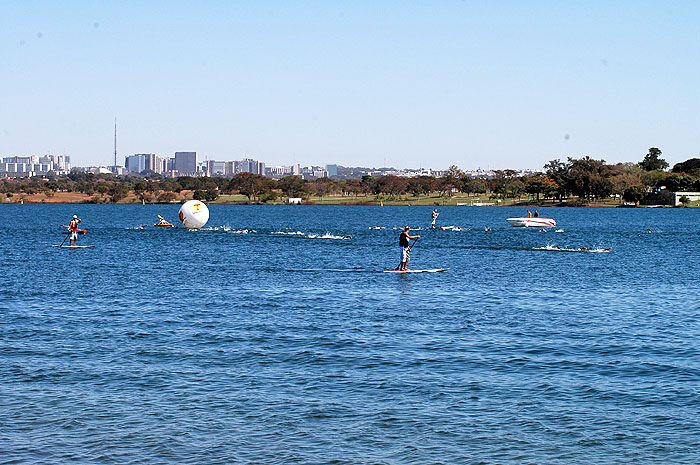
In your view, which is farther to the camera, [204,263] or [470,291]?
[204,263]

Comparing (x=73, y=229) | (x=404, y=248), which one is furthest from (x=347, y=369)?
(x=73, y=229)

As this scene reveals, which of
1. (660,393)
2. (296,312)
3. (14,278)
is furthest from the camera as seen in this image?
(14,278)

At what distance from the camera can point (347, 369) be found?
2319cm

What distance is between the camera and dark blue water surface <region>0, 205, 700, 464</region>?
1714 cm

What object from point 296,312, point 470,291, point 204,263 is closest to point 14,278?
point 204,263

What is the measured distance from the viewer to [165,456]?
1636cm

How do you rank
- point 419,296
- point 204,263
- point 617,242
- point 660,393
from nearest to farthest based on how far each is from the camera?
Answer: 1. point 660,393
2. point 419,296
3. point 204,263
4. point 617,242

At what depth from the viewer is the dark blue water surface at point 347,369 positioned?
17.1 m

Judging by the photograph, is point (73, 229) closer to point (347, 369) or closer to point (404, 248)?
point (404, 248)

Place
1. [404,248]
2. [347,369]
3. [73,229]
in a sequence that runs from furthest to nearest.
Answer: [73,229]
[404,248]
[347,369]

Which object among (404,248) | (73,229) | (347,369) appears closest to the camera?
(347,369)

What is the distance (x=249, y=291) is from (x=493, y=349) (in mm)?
17802

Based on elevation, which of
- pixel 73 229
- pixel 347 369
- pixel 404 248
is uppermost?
pixel 404 248

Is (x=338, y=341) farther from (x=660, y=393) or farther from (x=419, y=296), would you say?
(x=419, y=296)
